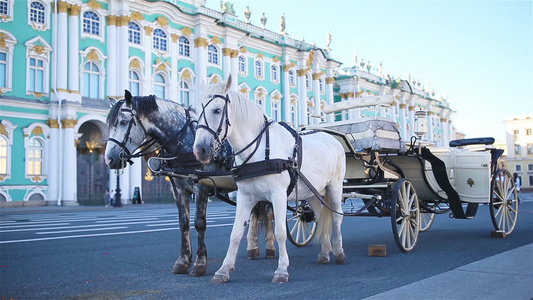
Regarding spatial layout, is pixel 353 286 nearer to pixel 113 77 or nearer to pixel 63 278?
pixel 63 278

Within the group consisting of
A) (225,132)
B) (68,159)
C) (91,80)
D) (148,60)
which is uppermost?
(148,60)

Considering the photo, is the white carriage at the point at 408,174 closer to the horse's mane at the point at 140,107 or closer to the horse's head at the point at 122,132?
the horse's mane at the point at 140,107

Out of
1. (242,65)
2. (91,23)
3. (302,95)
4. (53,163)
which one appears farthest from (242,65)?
(53,163)

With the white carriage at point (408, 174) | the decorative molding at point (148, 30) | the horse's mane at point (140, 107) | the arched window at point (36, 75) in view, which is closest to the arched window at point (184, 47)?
the decorative molding at point (148, 30)

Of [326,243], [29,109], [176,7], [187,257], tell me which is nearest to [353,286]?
[326,243]

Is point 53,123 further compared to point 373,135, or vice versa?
point 53,123

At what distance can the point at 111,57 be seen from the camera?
32062 mm

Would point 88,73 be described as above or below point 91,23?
below

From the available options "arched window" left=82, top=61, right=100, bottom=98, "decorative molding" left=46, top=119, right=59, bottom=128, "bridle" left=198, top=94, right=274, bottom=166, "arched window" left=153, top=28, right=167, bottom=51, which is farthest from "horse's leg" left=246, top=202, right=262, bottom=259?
Answer: "arched window" left=153, top=28, right=167, bottom=51

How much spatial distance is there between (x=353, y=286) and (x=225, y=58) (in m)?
35.5

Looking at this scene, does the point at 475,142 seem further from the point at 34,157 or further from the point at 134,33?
the point at 134,33

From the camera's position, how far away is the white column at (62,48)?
29.4 m

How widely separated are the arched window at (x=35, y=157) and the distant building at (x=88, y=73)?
0.06 m

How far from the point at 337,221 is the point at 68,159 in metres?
25.6
